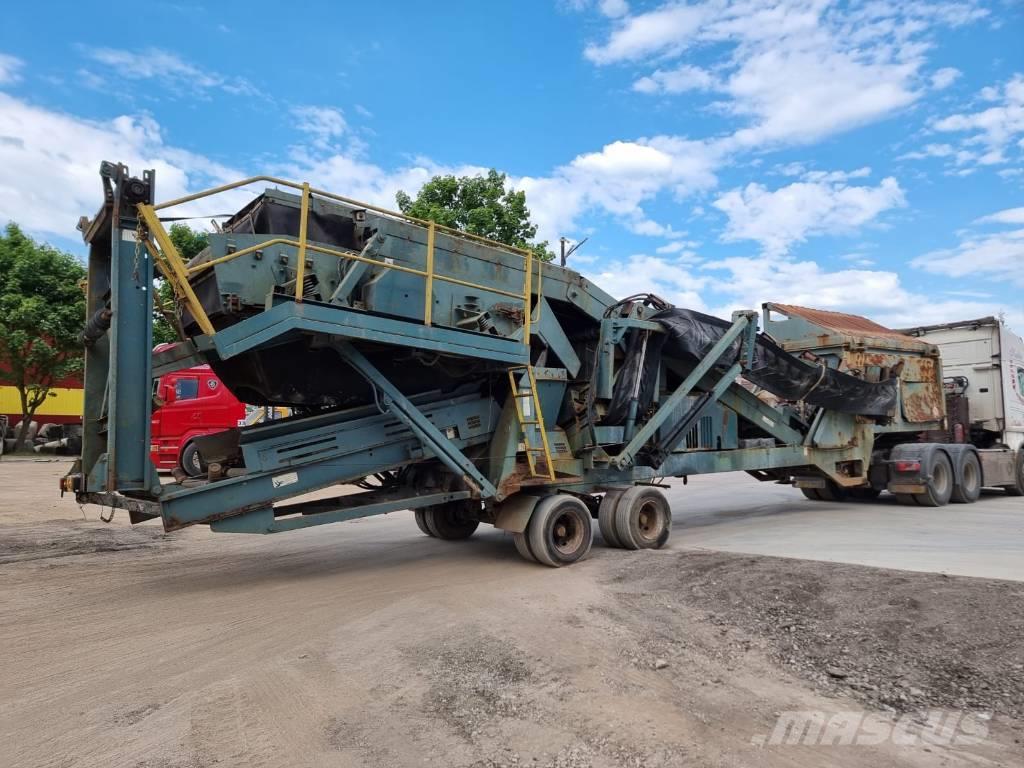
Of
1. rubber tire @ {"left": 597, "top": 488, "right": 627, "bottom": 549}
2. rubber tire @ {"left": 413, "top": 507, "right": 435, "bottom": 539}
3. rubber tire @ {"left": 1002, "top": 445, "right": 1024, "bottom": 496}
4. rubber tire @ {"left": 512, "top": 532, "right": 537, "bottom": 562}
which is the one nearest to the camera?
rubber tire @ {"left": 512, "top": 532, "right": 537, "bottom": 562}

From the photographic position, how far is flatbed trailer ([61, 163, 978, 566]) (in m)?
5.83

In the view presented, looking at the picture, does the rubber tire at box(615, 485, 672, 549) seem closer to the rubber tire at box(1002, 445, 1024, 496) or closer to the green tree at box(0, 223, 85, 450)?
the rubber tire at box(1002, 445, 1024, 496)

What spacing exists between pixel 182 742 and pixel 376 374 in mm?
3729

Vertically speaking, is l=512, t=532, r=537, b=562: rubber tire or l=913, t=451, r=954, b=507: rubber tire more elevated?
l=913, t=451, r=954, b=507: rubber tire

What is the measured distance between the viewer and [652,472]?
→ 875cm

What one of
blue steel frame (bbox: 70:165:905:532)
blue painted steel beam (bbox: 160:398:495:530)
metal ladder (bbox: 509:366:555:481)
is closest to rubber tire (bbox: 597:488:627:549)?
blue steel frame (bbox: 70:165:905:532)

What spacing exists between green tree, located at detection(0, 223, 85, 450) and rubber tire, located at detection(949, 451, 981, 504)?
25.0 m

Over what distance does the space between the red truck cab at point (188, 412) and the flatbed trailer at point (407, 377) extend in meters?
9.31

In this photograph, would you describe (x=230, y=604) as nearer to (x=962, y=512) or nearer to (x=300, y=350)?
(x=300, y=350)

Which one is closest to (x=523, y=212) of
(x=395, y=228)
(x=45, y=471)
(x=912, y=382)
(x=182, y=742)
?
(x=912, y=382)

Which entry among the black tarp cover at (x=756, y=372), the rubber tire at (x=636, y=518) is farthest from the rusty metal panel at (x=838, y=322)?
the rubber tire at (x=636, y=518)

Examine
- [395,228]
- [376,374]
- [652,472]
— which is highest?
[395,228]

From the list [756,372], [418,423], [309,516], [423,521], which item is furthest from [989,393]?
[309,516]

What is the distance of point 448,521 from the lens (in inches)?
370
